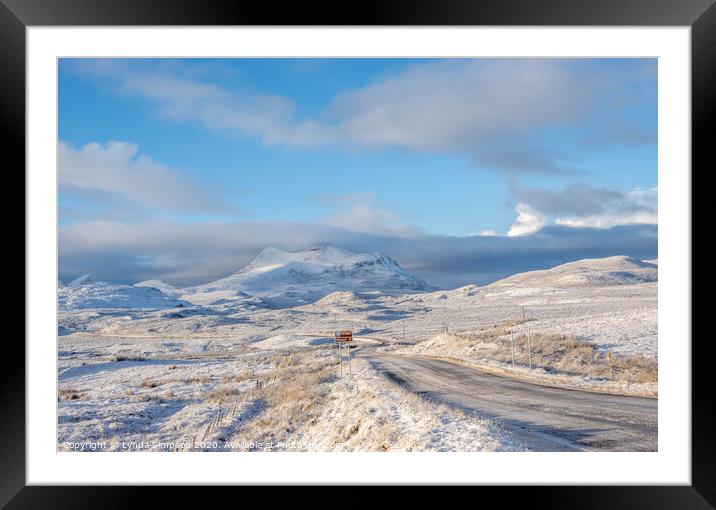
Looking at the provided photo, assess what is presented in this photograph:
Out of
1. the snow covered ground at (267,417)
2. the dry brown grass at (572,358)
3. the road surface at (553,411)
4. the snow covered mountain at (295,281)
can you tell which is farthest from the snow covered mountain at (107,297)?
the road surface at (553,411)

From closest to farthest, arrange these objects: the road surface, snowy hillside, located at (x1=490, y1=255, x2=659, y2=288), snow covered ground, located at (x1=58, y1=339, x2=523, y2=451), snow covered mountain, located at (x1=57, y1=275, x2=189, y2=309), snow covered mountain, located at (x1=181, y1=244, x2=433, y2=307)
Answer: snow covered ground, located at (x1=58, y1=339, x2=523, y2=451) < the road surface < snow covered mountain, located at (x1=57, y1=275, x2=189, y2=309) < snowy hillside, located at (x1=490, y1=255, x2=659, y2=288) < snow covered mountain, located at (x1=181, y1=244, x2=433, y2=307)

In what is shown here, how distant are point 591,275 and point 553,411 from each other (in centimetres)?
7159

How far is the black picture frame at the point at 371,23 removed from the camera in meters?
3.54

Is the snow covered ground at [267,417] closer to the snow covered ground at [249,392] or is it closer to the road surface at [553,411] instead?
the snow covered ground at [249,392]

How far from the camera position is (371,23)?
355 cm

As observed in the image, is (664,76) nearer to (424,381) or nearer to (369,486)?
(369,486)

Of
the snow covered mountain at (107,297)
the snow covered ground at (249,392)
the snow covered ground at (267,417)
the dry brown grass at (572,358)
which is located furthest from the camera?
the snow covered mountain at (107,297)

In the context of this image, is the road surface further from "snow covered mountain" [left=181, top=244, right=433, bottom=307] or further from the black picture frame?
"snow covered mountain" [left=181, top=244, right=433, bottom=307]

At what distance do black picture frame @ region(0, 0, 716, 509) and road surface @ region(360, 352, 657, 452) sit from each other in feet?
5.33

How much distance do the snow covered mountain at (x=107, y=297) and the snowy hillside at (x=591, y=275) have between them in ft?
179

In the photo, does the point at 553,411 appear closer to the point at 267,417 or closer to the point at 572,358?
the point at 267,417

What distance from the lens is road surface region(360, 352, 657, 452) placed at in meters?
5.57

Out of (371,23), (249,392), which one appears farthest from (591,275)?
(371,23)

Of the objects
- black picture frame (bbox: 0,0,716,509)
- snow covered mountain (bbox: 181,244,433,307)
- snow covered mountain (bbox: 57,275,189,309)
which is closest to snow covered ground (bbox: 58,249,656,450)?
black picture frame (bbox: 0,0,716,509)
